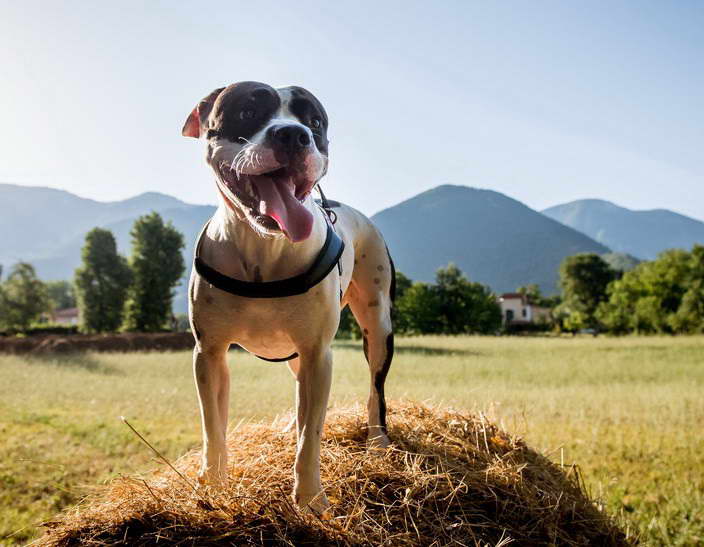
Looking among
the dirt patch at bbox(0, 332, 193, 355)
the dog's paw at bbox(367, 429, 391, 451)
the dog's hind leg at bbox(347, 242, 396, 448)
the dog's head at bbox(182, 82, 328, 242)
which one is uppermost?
the dog's head at bbox(182, 82, 328, 242)

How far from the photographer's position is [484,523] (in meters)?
2.64

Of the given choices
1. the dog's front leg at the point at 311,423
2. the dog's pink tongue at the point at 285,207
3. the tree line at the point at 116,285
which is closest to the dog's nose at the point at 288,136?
the dog's pink tongue at the point at 285,207

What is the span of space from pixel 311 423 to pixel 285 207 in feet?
3.40

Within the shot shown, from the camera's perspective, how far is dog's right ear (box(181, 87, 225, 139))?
2.51 meters

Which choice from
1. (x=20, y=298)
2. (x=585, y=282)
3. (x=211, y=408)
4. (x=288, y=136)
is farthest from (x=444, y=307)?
(x=288, y=136)

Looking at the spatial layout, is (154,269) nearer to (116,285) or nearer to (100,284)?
(116,285)

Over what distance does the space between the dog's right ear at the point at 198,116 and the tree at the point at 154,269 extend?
93.5ft

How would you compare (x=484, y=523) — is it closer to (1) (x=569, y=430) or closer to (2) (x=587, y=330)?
(1) (x=569, y=430)

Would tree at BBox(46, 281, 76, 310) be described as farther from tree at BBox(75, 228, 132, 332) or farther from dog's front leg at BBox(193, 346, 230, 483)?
dog's front leg at BBox(193, 346, 230, 483)

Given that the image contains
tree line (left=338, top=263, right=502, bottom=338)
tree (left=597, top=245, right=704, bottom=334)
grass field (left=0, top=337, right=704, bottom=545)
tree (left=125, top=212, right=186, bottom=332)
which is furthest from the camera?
tree line (left=338, top=263, right=502, bottom=338)

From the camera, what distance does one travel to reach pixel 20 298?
1462 inches

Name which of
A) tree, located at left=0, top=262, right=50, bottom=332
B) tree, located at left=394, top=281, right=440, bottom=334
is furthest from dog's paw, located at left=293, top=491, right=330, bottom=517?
tree, located at left=394, top=281, right=440, bottom=334

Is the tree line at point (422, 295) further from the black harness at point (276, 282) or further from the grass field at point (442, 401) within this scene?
the black harness at point (276, 282)

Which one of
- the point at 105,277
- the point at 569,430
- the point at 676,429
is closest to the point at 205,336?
the point at 569,430
